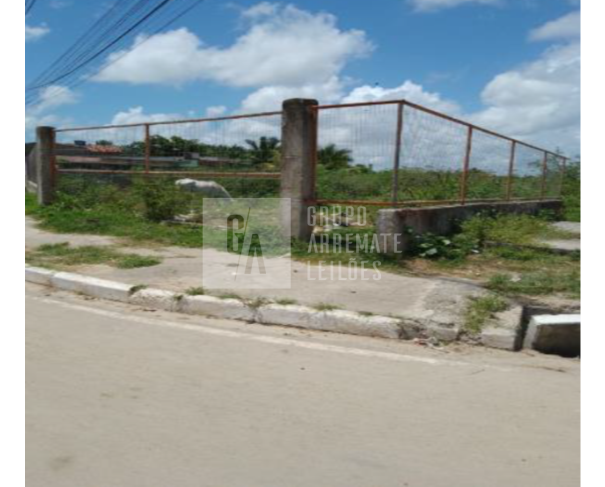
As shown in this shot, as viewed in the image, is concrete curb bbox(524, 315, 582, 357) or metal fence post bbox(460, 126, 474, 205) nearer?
concrete curb bbox(524, 315, 582, 357)

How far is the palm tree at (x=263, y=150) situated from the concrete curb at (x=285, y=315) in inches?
142

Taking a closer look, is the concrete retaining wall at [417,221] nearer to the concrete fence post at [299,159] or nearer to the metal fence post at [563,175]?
the concrete fence post at [299,159]

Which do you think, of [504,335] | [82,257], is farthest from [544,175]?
[82,257]

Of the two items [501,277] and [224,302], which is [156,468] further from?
[501,277]

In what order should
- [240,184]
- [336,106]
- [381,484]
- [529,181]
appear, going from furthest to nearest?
[529,181]
[240,184]
[336,106]
[381,484]

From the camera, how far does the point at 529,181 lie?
12.4 meters

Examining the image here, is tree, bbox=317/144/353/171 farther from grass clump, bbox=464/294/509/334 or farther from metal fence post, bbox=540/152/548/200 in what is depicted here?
metal fence post, bbox=540/152/548/200

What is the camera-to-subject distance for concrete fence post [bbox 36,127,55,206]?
12.3 meters

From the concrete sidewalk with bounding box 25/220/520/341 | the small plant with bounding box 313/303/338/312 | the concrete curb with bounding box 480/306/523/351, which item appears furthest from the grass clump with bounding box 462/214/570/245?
the small plant with bounding box 313/303/338/312

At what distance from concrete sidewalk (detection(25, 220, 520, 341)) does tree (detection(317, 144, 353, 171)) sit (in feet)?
5.58

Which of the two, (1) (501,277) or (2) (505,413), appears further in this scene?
(1) (501,277)

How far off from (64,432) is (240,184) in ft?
22.6

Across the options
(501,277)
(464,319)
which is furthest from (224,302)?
(501,277)

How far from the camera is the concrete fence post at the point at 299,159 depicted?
291 inches
